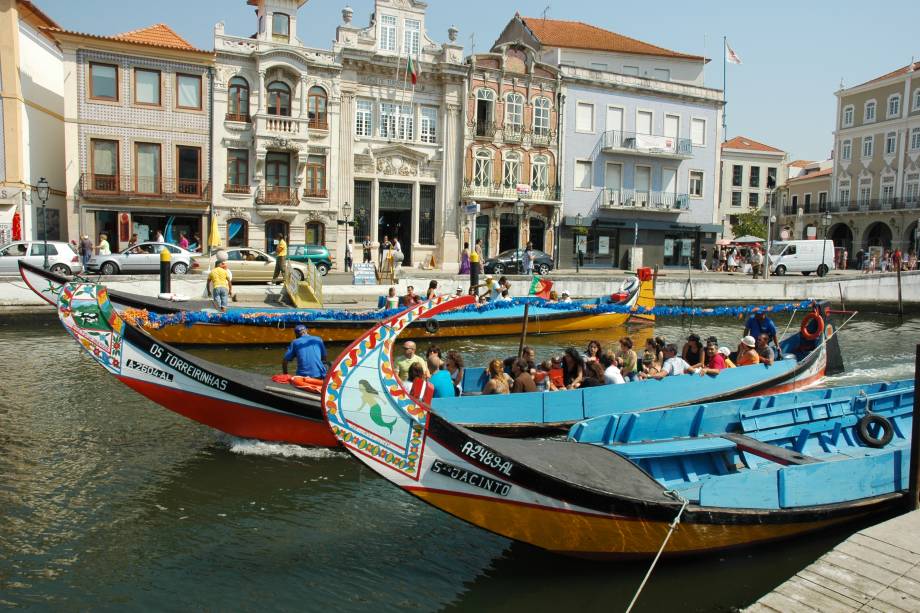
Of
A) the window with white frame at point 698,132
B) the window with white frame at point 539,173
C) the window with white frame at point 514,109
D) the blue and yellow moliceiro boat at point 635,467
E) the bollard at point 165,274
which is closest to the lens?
the blue and yellow moliceiro boat at point 635,467

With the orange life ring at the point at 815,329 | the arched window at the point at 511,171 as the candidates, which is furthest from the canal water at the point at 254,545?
the arched window at the point at 511,171

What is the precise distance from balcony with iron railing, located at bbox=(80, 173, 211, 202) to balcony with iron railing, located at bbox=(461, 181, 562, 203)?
42.6 ft

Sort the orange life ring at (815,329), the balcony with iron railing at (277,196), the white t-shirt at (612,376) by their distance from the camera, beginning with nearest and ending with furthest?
the white t-shirt at (612,376), the orange life ring at (815,329), the balcony with iron railing at (277,196)

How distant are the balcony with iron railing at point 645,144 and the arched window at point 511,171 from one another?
542 centimetres

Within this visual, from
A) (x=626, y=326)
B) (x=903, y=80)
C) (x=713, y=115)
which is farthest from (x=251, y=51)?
(x=903, y=80)

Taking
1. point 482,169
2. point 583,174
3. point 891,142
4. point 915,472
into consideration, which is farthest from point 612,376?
point 891,142

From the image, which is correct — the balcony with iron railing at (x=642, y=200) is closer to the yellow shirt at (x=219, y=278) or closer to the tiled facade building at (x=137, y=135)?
the tiled facade building at (x=137, y=135)

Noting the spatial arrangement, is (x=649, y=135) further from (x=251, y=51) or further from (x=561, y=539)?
(x=561, y=539)

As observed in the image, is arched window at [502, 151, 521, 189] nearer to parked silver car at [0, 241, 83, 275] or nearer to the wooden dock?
parked silver car at [0, 241, 83, 275]

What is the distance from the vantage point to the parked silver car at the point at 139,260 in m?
27.5

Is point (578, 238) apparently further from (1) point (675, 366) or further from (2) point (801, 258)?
(1) point (675, 366)

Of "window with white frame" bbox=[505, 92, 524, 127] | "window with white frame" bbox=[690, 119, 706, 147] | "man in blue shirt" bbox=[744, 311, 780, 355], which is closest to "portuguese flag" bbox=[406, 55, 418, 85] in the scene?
"window with white frame" bbox=[505, 92, 524, 127]

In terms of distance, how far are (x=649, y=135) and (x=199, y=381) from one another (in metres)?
37.6

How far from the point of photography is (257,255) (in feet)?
94.8
